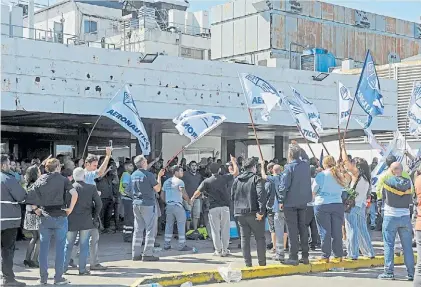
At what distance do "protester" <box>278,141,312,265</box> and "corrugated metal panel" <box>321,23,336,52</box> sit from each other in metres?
36.1

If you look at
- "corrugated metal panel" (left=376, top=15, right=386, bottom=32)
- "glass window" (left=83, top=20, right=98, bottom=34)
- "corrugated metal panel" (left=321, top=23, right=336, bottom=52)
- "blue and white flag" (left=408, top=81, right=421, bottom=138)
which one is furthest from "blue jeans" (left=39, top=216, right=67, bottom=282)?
"corrugated metal panel" (left=376, top=15, right=386, bottom=32)

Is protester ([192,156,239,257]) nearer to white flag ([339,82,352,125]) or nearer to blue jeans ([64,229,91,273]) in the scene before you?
blue jeans ([64,229,91,273])

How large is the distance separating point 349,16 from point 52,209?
41671mm

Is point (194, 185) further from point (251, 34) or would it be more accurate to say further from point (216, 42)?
point (216, 42)

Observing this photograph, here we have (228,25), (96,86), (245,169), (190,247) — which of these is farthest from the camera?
(228,25)

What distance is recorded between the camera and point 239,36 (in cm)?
4134

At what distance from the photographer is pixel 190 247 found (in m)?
14.2

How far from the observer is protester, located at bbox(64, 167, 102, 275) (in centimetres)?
1061

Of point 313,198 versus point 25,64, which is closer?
point 313,198

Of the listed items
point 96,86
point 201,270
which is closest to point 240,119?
point 96,86

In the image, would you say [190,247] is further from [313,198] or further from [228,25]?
[228,25]

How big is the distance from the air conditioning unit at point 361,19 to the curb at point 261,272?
127 feet

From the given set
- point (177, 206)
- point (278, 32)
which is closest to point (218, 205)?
point (177, 206)

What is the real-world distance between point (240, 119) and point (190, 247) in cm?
608
